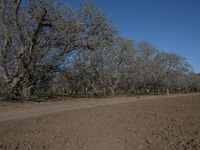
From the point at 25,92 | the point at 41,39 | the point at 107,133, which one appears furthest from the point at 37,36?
the point at 107,133

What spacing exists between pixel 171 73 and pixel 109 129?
89777 mm

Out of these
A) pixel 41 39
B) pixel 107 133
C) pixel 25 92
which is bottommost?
pixel 107 133

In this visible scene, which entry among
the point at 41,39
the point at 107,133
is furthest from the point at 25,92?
the point at 107,133

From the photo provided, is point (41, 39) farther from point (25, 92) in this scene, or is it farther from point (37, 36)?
point (25, 92)

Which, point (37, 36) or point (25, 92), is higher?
point (37, 36)

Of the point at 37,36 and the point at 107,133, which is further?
the point at 37,36

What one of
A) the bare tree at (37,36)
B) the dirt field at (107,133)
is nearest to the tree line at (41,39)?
the bare tree at (37,36)

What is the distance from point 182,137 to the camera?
888 cm

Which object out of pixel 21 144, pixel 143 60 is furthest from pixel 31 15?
pixel 143 60

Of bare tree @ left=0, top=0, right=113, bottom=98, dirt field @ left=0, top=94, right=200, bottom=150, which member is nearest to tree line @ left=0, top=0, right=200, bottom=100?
bare tree @ left=0, top=0, right=113, bottom=98

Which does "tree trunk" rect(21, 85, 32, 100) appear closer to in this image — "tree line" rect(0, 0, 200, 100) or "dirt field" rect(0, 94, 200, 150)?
"tree line" rect(0, 0, 200, 100)

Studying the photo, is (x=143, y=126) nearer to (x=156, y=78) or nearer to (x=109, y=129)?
(x=109, y=129)

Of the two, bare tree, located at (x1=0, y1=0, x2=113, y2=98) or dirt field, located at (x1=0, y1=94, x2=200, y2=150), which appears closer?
dirt field, located at (x1=0, y1=94, x2=200, y2=150)

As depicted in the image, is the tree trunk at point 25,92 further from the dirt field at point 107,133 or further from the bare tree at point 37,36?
the dirt field at point 107,133
